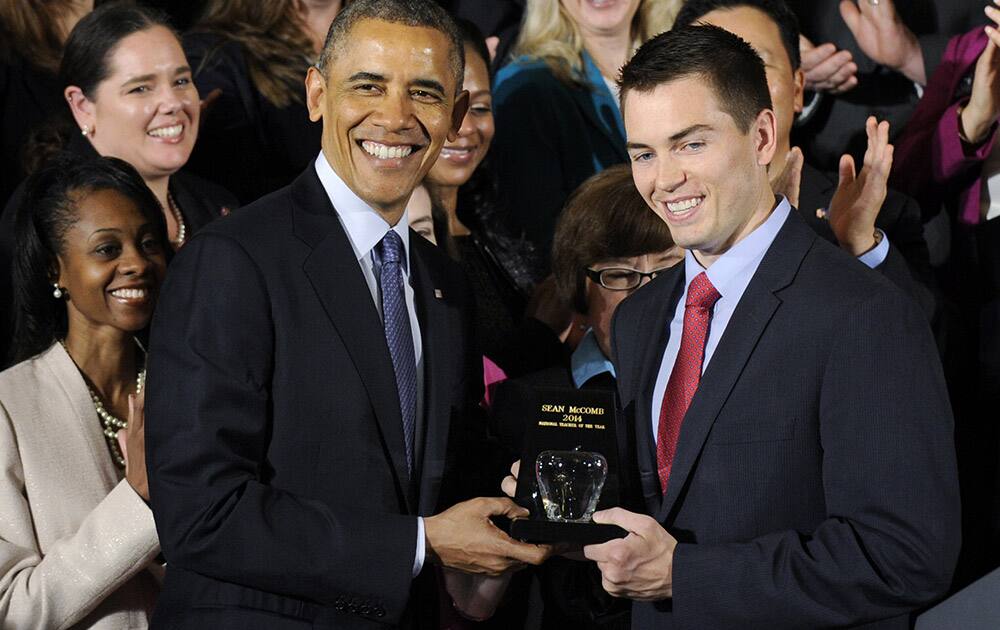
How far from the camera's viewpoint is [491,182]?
416cm

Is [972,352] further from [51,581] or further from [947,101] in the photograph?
[51,581]

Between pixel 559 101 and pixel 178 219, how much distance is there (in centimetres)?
121

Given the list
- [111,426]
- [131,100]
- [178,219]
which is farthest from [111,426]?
[131,100]

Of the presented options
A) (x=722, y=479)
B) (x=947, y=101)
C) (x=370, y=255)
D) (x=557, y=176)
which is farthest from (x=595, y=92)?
(x=722, y=479)

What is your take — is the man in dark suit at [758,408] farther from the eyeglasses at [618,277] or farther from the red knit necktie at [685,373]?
the eyeglasses at [618,277]

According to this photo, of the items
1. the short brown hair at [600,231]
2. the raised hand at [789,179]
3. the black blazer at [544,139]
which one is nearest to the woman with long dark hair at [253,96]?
the black blazer at [544,139]

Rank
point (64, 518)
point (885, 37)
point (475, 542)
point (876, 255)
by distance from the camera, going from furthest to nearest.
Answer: point (885, 37), point (876, 255), point (64, 518), point (475, 542)

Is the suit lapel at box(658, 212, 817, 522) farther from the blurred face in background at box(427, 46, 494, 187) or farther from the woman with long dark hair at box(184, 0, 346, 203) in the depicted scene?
the woman with long dark hair at box(184, 0, 346, 203)

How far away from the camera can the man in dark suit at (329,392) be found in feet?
7.55

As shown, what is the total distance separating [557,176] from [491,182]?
199 millimetres

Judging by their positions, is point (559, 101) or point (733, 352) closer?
point (733, 352)

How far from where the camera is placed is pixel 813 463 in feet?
7.50

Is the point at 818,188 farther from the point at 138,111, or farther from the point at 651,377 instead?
the point at 138,111

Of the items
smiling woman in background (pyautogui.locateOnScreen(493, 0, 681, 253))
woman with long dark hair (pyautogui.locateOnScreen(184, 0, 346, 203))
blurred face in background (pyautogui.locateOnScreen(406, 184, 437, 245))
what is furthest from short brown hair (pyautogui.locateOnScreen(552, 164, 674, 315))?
woman with long dark hair (pyautogui.locateOnScreen(184, 0, 346, 203))
